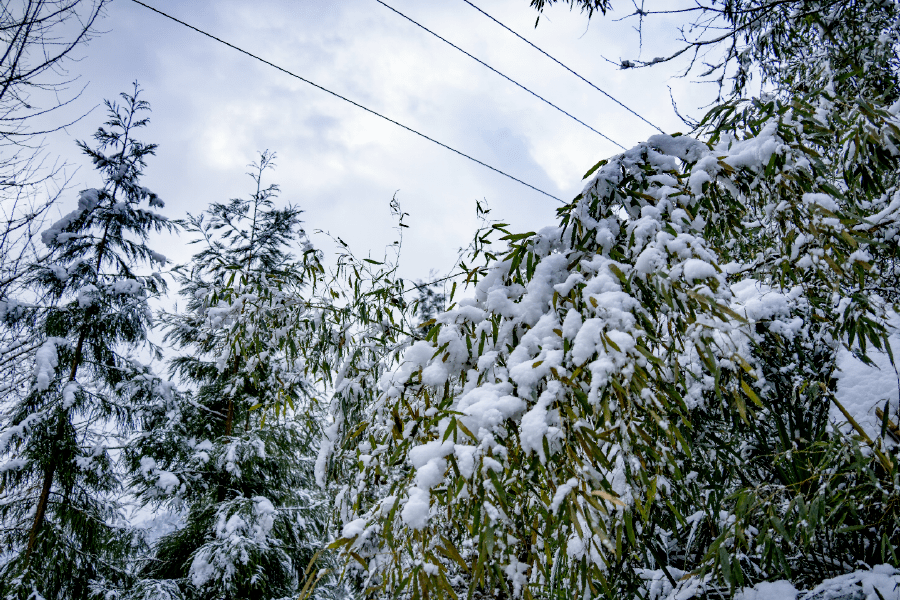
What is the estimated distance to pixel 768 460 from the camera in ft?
6.47

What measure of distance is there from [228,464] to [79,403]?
151cm

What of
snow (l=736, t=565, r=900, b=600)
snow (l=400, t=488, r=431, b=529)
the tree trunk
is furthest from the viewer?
the tree trunk

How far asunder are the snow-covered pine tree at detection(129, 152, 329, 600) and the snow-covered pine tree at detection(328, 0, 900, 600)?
281cm

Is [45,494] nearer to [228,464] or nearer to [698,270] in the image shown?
[228,464]

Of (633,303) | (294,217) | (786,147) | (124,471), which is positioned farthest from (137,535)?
(786,147)

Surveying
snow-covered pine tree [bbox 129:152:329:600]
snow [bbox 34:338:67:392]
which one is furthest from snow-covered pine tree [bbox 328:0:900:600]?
snow [bbox 34:338:67:392]

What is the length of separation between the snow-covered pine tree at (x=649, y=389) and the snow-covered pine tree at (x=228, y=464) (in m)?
2.81

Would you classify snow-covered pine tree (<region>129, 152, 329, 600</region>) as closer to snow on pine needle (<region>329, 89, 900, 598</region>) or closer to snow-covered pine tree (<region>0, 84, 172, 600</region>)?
snow-covered pine tree (<region>0, 84, 172, 600</region>)

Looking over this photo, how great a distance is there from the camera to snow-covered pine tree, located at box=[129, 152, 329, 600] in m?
4.72

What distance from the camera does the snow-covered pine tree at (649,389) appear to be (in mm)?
1017

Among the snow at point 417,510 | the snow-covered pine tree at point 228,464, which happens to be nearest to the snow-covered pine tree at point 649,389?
the snow at point 417,510

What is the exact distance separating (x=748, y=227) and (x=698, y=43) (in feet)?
4.16

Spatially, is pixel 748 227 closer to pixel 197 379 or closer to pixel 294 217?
pixel 294 217

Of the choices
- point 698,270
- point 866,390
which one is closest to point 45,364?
point 698,270
